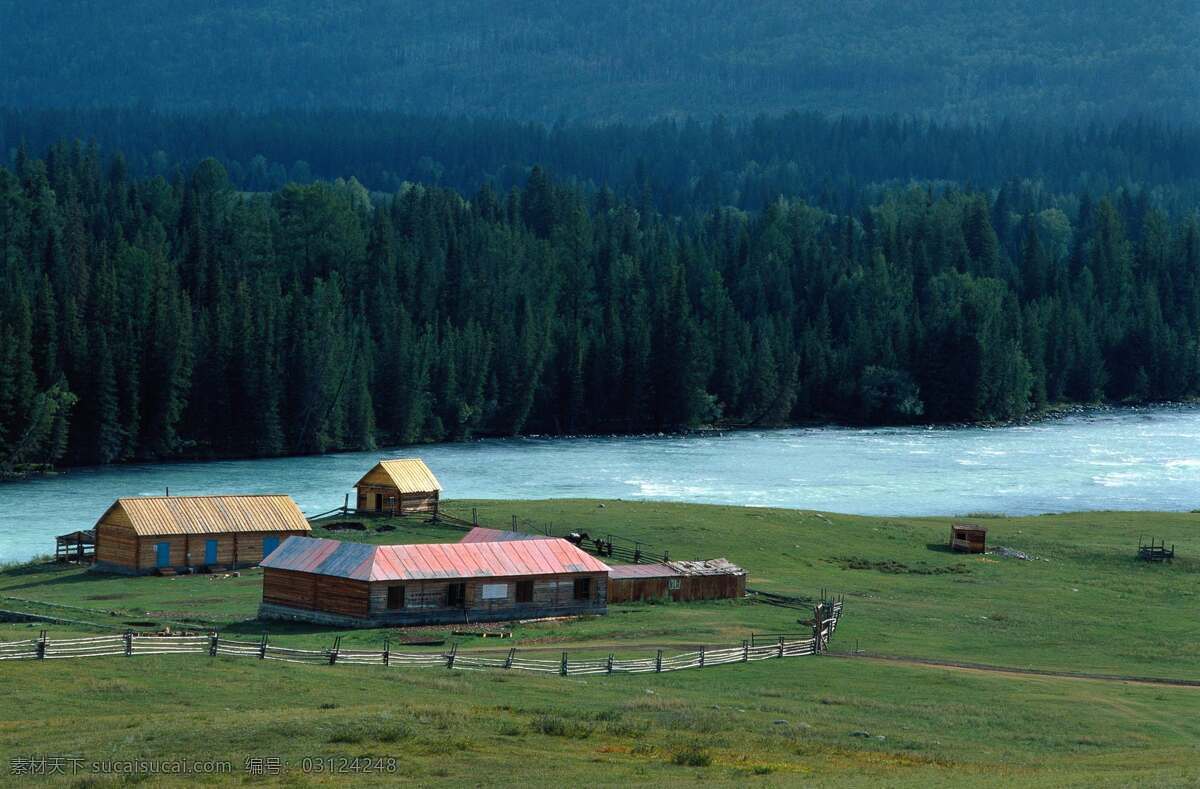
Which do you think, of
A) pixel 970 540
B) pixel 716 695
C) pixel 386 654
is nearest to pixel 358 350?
pixel 970 540

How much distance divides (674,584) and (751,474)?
186 feet

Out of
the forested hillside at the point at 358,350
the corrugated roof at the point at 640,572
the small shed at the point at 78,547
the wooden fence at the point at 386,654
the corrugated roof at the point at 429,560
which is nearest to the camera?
the wooden fence at the point at 386,654

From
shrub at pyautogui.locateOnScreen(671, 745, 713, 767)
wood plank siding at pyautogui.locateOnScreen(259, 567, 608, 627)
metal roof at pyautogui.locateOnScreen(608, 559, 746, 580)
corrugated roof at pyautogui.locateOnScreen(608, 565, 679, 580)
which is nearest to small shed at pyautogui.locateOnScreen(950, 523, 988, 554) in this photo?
metal roof at pyautogui.locateOnScreen(608, 559, 746, 580)

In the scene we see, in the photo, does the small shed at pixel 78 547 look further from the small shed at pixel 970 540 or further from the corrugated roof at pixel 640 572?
the small shed at pixel 970 540

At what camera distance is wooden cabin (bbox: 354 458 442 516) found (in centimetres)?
9156

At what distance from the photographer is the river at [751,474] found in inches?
4328

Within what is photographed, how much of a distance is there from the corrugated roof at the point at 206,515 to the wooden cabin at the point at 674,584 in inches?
707

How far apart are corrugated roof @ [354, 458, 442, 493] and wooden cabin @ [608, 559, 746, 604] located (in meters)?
23.1

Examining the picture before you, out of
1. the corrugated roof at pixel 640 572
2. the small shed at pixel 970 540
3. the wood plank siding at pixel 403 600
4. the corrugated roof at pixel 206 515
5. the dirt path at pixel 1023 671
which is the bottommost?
the dirt path at pixel 1023 671

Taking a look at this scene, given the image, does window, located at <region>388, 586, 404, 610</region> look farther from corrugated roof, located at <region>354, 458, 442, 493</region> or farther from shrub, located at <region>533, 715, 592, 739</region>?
corrugated roof, located at <region>354, 458, 442, 493</region>

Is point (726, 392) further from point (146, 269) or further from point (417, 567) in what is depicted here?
point (417, 567)

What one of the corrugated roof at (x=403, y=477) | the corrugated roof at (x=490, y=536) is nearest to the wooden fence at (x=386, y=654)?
the corrugated roof at (x=490, y=536)

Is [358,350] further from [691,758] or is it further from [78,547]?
[691,758]

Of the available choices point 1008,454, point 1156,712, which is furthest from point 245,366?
point 1156,712
